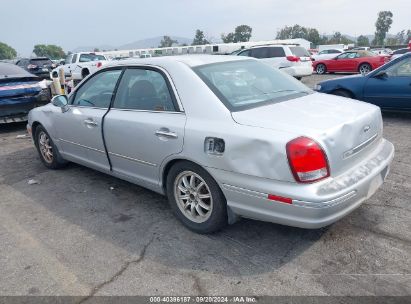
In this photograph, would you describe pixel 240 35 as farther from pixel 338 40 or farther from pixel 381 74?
pixel 381 74

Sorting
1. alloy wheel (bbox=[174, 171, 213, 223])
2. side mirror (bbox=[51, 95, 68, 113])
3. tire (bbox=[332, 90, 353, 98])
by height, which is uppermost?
side mirror (bbox=[51, 95, 68, 113])

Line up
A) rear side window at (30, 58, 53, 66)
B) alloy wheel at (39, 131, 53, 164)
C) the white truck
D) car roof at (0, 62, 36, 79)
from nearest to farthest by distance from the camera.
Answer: alloy wheel at (39, 131, 53, 164)
car roof at (0, 62, 36, 79)
the white truck
rear side window at (30, 58, 53, 66)

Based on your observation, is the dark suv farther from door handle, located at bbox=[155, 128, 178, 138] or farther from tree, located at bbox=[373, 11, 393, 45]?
tree, located at bbox=[373, 11, 393, 45]

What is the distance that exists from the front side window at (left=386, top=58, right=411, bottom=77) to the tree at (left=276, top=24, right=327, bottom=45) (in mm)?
102429

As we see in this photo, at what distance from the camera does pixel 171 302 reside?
2.54 metres

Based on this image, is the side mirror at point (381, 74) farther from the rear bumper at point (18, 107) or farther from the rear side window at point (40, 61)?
the rear side window at point (40, 61)

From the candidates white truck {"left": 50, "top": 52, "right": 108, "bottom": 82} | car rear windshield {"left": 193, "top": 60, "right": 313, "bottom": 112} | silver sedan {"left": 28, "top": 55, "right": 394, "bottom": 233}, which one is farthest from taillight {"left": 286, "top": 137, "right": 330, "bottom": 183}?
white truck {"left": 50, "top": 52, "right": 108, "bottom": 82}

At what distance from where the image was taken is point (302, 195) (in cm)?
261

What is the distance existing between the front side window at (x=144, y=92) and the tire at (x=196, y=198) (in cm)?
63

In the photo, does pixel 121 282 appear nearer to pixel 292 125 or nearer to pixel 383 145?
pixel 292 125

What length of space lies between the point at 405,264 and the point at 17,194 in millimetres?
4332

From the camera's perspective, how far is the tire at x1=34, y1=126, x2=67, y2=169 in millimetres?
5246

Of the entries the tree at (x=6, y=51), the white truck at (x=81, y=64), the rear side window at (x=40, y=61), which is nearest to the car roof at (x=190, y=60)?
the white truck at (x=81, y=64)

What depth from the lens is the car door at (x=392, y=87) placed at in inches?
278
